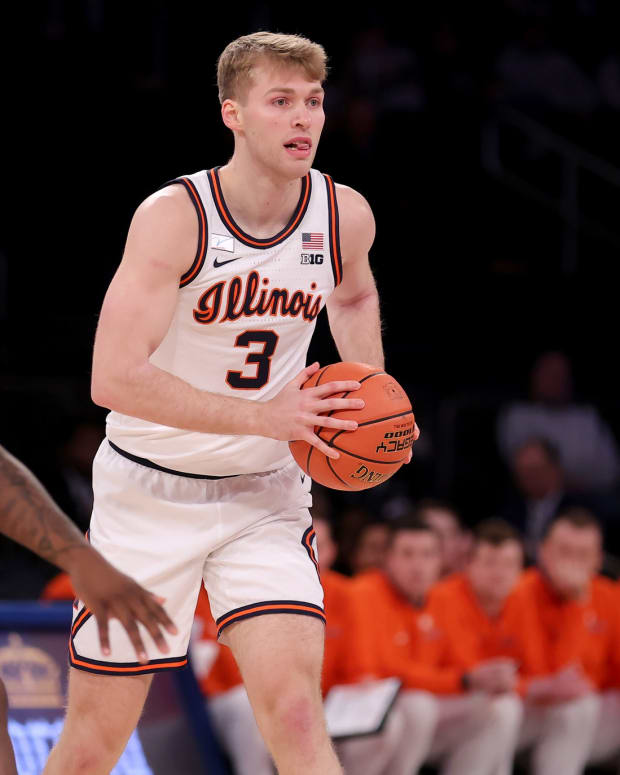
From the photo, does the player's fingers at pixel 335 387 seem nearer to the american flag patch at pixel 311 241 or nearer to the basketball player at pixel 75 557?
the american flag patch at pixel 311 241

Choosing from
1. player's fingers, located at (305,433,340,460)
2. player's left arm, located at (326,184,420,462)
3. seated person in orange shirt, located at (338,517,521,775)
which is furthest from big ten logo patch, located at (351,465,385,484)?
seated person in orange shirt, located at (338,517,521,775)

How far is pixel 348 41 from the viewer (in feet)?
38.5

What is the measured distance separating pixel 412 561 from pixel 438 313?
382 centimetres

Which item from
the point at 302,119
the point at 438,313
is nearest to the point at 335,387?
the point at 302,119

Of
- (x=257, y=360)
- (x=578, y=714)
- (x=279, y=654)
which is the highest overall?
(x=257, y=360)

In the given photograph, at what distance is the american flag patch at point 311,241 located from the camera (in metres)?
3.94

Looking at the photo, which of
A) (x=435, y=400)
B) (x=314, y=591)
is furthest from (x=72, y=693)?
(x=435, y=400)

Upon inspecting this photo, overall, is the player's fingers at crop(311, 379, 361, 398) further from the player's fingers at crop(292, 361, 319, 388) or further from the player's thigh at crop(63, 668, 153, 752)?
the player's thigh at crop(63, 668, 153, 752)

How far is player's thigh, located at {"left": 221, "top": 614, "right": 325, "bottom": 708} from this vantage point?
3.63m

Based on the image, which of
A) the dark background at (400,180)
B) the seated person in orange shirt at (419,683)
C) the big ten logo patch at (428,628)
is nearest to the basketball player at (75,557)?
the seated person in orange shirt at (419,683)

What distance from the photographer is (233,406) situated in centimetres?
362

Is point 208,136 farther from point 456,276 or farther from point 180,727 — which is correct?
point 180,727

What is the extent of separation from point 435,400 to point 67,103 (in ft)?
11.4

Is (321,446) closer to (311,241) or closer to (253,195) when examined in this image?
(311,241)
